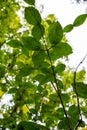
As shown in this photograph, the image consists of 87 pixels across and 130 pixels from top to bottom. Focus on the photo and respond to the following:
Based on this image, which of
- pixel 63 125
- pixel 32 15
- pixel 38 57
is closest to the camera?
pixel 32 15

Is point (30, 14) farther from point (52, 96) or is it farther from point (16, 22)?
point (16, 22)

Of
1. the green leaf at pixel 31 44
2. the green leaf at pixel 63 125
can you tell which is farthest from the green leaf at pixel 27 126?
the green leaf at pixel 31 44

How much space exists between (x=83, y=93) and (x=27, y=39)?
0.31 m

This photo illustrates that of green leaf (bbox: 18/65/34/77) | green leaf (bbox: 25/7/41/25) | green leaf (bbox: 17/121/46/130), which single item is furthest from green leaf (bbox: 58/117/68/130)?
green leaf (bbox: 25/7/41/25)

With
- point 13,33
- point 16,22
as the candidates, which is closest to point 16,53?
point 13,33

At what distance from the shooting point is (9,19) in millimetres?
6664

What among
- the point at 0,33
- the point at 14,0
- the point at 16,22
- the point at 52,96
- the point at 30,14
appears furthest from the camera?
the point at 16,22

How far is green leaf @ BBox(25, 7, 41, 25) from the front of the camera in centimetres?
90

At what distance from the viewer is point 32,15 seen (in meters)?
0.91

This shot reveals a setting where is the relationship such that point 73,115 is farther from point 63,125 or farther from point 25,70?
point 25,70

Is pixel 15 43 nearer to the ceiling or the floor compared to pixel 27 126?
nearer to the ceiling

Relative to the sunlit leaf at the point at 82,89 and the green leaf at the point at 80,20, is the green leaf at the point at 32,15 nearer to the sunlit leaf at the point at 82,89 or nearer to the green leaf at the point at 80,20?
the green leaf at the point at 80,20

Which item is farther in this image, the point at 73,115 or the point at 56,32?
the point at 73,115

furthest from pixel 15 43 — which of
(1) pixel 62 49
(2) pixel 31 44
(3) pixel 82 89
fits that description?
(3) pixel 82 89
